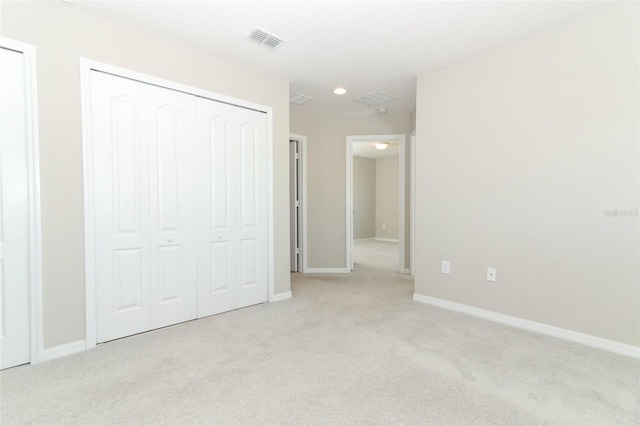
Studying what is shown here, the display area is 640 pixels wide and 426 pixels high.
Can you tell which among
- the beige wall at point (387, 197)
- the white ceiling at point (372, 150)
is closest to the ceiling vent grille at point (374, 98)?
the white ceiling at point (372, 150)

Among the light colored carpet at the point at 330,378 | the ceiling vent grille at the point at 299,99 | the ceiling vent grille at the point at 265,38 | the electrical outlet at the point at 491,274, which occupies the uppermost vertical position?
the ceiling vent grille at the point at 299,99

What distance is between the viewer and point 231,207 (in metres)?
3.31

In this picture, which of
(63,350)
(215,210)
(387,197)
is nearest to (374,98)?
(215,210)

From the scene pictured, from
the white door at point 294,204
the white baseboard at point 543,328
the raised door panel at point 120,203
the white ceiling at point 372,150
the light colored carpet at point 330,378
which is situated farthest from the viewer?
the white ceiling at point 372,150

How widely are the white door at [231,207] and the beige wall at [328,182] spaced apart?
1.81 meters

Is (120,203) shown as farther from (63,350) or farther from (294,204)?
(294,204)

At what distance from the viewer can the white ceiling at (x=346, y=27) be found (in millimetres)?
2350

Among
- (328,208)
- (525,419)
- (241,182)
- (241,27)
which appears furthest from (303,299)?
(241,27)

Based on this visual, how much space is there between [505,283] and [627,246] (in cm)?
91

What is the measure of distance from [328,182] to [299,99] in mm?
1430

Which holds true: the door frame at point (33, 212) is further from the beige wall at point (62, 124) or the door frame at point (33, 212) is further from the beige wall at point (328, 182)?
the beige wall at point (328, 182)

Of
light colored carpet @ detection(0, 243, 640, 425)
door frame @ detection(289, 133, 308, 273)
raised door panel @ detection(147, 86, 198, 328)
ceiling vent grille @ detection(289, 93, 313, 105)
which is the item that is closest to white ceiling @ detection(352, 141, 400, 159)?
door frame @ detection(289, 133, 308, 273)

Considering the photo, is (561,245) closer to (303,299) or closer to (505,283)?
(505,283)

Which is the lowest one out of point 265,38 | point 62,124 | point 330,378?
point 330,378
